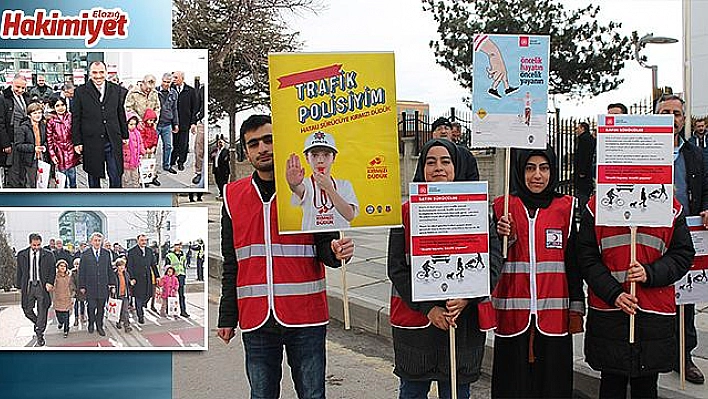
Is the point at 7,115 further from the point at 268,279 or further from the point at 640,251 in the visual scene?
the point at 640,251

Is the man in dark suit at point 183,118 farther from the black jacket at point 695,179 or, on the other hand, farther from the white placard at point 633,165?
the black jacket at point 695,179

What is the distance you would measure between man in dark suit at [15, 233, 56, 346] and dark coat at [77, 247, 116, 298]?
0.57 ft

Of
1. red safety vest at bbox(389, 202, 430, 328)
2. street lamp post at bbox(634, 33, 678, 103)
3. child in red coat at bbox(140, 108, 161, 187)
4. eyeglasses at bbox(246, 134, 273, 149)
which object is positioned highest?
street lamp post at bbox(634, 33, 678, 103)

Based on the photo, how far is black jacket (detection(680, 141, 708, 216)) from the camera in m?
5.01

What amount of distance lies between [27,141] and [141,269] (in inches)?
38.0

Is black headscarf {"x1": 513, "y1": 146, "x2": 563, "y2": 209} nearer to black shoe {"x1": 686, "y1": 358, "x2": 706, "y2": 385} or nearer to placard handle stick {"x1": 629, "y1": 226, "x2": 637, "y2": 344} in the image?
placard handle stick {"x1": 629, "y1": 226, "x2": 637, "y2": 344}

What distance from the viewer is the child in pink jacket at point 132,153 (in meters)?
4.50

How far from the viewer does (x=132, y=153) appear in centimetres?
452

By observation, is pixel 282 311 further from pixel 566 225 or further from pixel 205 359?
pixel 205 359

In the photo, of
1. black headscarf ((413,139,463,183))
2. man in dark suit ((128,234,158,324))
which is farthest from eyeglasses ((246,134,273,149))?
man in dark suit ((128,234,158,324))

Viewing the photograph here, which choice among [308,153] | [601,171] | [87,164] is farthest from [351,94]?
[87,164]

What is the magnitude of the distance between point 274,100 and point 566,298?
184cm

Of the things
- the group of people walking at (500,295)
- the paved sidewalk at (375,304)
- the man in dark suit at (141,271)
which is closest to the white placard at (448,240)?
the group of people walking at (500,295)

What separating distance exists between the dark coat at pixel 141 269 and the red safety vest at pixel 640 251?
2.52 meters
